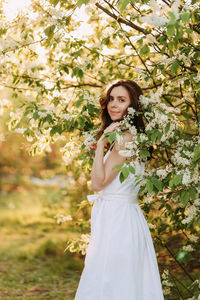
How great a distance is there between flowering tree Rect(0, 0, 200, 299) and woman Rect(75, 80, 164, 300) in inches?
6.1

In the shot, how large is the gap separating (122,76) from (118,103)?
1043 mm

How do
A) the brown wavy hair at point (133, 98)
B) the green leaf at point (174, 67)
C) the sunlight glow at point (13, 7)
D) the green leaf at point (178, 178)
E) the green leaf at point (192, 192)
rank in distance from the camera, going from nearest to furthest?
the green leaf at point (178, 178) → the green leaf at point (192, 192) → the green leaf at point (174, 67) → the brown wavy hair at point (133, 98) → the sunlight glow at point (13, 7)

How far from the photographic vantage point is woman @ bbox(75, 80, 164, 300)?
246 cm

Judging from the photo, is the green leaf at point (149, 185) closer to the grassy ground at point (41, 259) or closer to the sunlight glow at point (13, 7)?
the grassy ground at point (41, 259)

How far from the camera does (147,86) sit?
329cm

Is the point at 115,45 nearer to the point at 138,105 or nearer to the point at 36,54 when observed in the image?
the point at 36,54

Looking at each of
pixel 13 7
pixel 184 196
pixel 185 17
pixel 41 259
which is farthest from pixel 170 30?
pixel 41 259

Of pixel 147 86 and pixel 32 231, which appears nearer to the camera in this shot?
pixel 147 86

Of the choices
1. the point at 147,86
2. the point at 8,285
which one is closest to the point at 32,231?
the point at 8,285

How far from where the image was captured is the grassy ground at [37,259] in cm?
470

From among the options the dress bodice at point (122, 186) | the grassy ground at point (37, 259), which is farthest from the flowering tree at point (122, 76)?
the grassy ground at point (37, 259)

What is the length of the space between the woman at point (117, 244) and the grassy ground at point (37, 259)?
2.15 metres

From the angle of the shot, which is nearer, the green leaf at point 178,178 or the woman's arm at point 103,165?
the green leaf at point 178,178

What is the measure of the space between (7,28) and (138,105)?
50.6 inches
